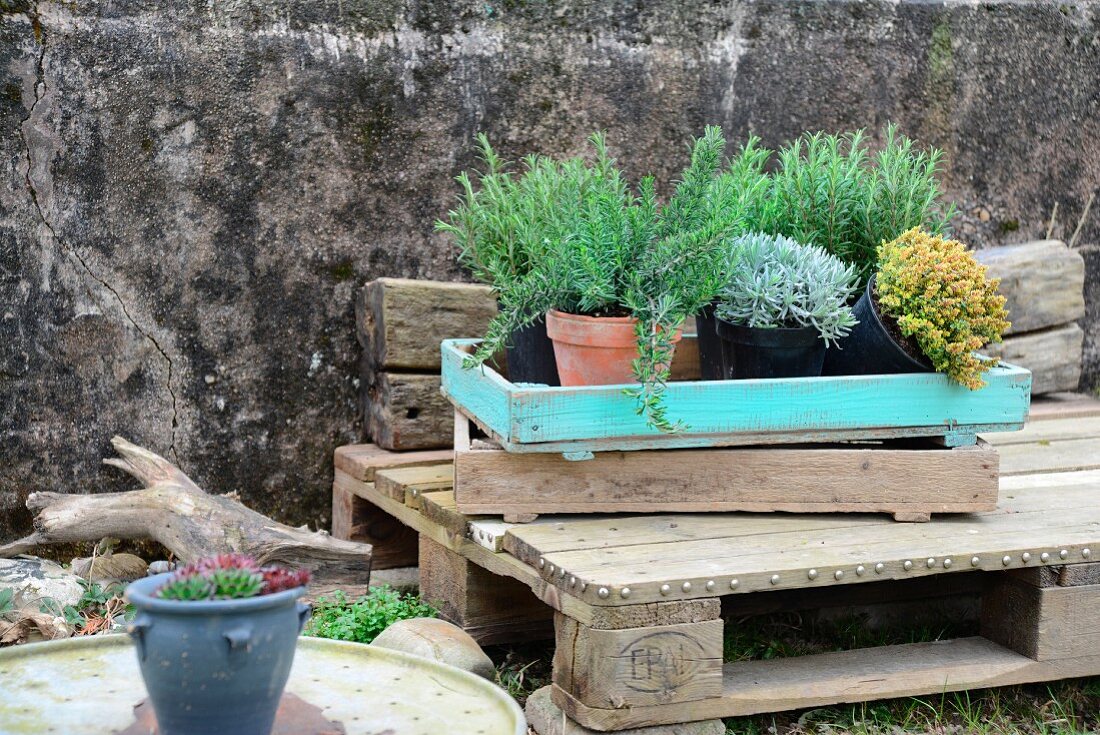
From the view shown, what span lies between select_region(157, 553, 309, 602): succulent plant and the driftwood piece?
1.62 meters

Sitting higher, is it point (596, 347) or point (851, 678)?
point (596, 347)

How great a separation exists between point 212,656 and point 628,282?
4.95ft

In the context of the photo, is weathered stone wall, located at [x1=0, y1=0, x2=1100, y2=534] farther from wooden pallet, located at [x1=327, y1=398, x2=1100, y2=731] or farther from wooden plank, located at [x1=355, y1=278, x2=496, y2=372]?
wooden pallet, located at [x1=327, y1=398, x2=1100, y2=731]

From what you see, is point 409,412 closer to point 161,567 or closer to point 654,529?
point 161,567

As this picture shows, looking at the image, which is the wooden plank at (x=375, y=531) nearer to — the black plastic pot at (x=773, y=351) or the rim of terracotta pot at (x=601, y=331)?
the rim of terracotta pot at (x=601, y=331)

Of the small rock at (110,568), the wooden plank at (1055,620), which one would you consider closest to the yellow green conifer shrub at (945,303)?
the wooden plank at (1055,620)

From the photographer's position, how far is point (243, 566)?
1.68 m

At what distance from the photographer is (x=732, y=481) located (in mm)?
2924

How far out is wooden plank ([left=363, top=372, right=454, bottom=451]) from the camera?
3721 mm

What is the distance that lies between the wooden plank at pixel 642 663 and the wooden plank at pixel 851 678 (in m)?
0.03

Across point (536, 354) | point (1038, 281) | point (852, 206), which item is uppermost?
point (852, 206)

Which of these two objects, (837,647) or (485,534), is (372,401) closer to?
(485,534)

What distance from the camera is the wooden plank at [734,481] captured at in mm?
2871

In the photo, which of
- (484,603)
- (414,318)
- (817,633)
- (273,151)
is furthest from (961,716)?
(273,151)
